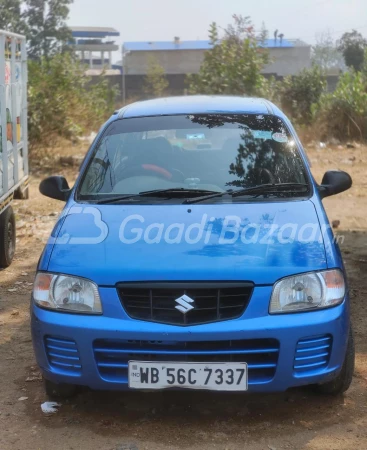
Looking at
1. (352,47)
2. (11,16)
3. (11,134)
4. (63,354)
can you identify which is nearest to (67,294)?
(63,354)

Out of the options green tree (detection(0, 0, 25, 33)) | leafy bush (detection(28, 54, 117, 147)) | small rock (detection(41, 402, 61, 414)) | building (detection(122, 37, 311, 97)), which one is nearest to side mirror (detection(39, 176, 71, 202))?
small rock (detection(41, 402, 61, 414))

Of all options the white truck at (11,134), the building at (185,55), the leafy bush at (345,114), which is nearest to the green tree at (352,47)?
the building at (185,55)

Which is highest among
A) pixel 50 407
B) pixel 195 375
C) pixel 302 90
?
pixel 302 90

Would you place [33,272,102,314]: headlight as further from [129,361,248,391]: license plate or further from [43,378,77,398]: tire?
[43,378,77,398]: tire

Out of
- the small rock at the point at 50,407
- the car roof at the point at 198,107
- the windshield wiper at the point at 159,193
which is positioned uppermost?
the car roof at the point at 198,107

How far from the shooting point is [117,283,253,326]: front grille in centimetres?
322

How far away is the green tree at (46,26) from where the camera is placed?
49719mm

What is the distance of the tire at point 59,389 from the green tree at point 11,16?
37.3 m

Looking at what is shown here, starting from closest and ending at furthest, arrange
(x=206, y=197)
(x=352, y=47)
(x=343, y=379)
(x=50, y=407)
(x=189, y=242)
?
(x=189, y=242), (x=343, y=379), (x=50, y=407), (x=206, y=197), (x=352, y=47)

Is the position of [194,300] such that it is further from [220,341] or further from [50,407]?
[50,407]

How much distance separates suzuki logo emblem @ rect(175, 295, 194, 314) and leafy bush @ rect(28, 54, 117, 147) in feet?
34.0

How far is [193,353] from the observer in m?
3.20

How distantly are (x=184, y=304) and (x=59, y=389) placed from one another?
1.00 metres

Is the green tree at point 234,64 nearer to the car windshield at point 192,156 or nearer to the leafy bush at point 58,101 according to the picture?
the leafy bush at point 58,101
